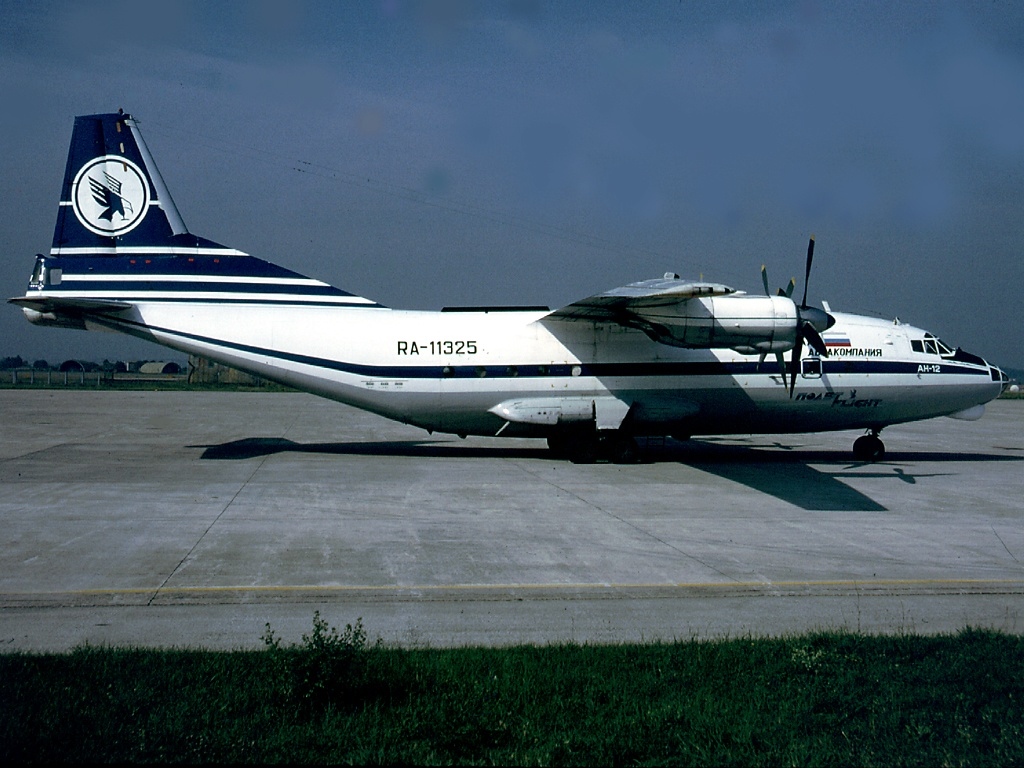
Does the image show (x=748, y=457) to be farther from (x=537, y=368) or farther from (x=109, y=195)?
(x=109, y=195)

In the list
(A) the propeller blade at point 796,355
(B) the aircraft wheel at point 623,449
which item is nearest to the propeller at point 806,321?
(A) the propeller blade at point 796,355

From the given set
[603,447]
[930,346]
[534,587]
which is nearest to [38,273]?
[603,447]

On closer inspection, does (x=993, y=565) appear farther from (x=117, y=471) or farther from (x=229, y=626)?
(x=117, y=471)

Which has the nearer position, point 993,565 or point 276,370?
point 993,565

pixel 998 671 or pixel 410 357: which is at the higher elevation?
pixel 410 357

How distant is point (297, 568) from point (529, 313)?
14.3m

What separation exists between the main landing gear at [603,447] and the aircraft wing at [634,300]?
3.29 m

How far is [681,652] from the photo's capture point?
336 inches

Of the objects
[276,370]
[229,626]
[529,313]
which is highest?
[529,313]

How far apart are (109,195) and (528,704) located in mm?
21721

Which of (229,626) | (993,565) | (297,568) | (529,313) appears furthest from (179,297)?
(993,565)

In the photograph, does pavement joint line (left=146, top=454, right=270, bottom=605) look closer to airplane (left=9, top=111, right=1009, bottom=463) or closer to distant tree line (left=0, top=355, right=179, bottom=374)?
airplane (left=9, top=111, right=1009, bottom=463)

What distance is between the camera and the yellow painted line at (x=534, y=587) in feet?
35.4

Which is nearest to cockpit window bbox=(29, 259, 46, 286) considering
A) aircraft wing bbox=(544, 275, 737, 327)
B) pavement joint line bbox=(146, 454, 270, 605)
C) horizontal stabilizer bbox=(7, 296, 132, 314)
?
horizontal stabilizer bbox=(7, 296, 132, 314)
